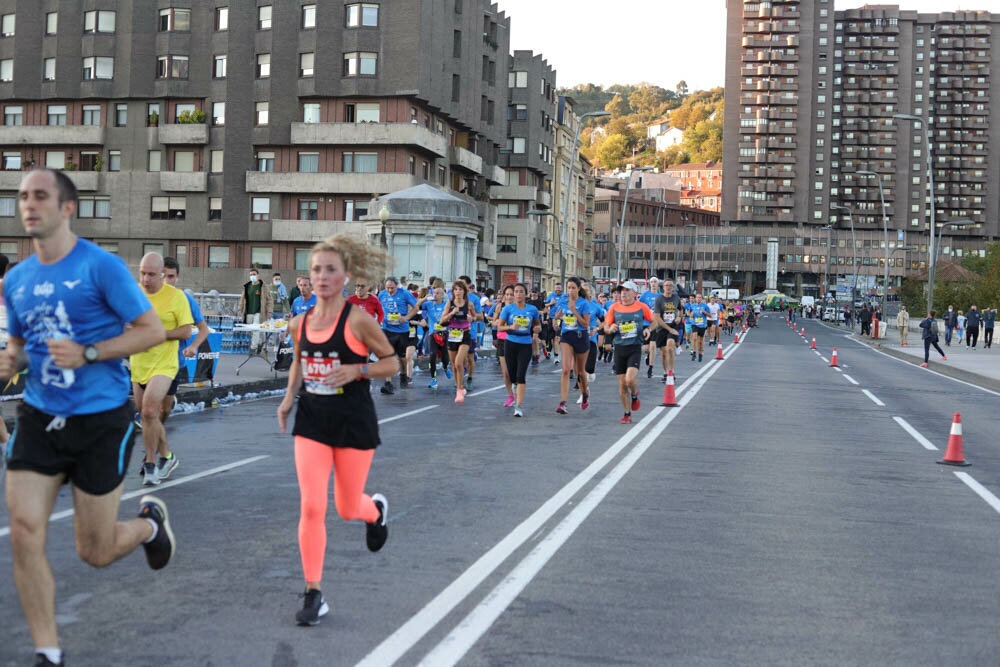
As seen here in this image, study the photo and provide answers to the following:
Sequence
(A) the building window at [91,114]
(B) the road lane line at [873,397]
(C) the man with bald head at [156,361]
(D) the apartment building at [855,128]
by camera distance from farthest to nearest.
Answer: (D) the apartment building at [855,128] → (A) the building window at [91,114] → (B) the road lane line at [873,397] → (C) the man with bald head at [156,361]

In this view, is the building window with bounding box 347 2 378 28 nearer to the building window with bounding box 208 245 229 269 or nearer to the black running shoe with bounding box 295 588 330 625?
the building window with bounding box 208 245 229 269

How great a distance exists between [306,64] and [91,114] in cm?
1229

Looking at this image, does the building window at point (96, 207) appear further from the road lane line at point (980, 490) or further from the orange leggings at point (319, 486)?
the orange leggings at point (319, 486)

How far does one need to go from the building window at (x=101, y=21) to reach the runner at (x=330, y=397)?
2431 inches

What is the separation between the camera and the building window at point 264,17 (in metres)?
61.3

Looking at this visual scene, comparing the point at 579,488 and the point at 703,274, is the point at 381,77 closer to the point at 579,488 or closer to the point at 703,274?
the point at 579,488

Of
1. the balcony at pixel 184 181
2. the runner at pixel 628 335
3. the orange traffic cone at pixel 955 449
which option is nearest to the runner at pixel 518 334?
the runner at pixel 628 335

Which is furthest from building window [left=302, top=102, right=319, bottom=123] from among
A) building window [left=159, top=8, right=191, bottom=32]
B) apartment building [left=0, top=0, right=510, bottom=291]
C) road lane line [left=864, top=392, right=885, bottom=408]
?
road lane line [left=864, top=392, right=885, bottom=408]

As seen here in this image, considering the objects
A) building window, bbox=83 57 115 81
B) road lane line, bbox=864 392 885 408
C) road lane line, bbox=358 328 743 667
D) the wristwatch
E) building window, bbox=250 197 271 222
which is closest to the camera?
the wristwatch

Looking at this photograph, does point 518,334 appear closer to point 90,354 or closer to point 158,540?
point 158,540

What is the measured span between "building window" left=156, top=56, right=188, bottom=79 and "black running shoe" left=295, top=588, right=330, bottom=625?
60.6 meters

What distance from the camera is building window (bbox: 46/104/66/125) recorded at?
63.5 meters

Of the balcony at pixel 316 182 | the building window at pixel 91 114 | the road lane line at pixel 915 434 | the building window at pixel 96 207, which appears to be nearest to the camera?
the road lane line at pixel 915 434

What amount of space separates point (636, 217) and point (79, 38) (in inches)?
4719
